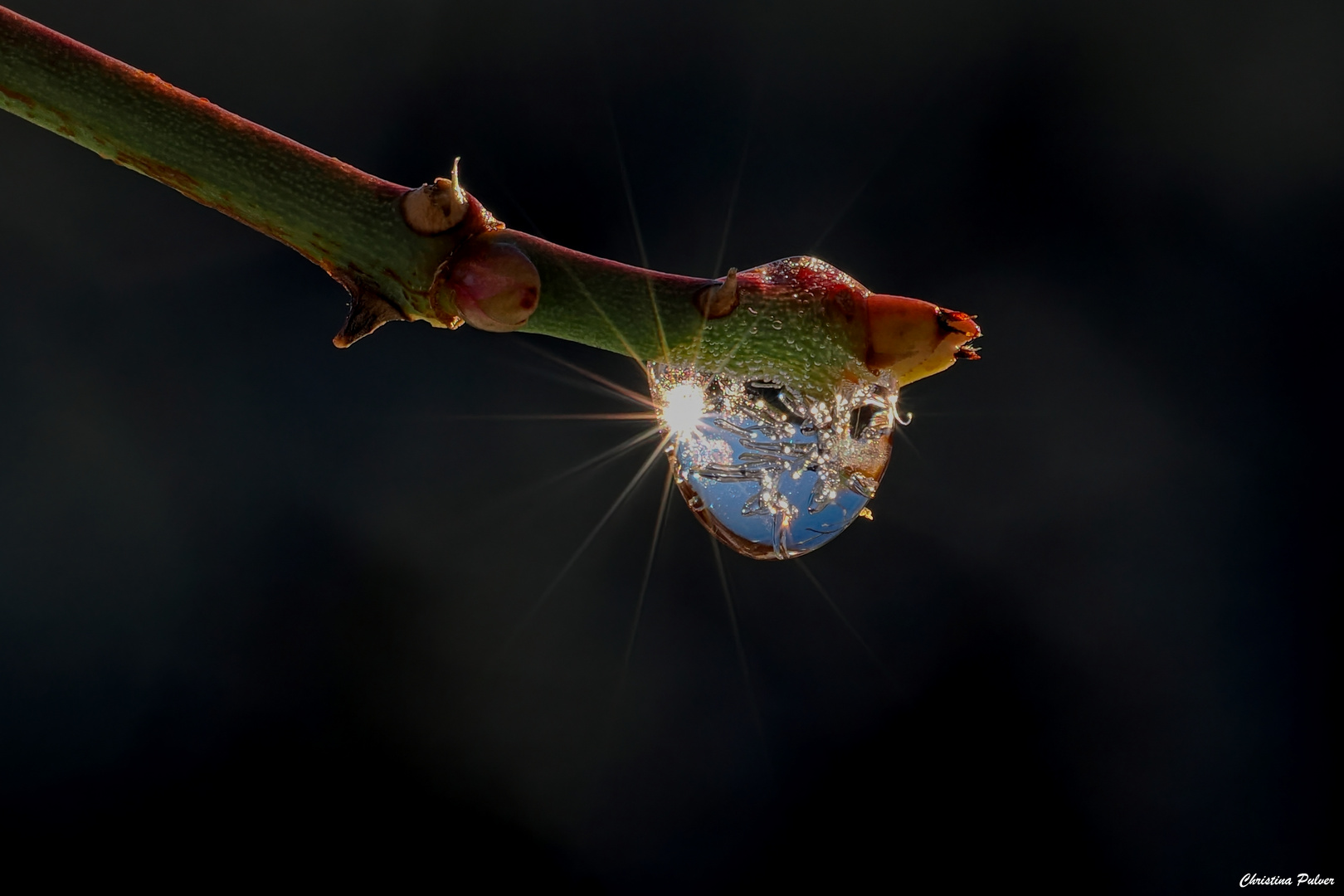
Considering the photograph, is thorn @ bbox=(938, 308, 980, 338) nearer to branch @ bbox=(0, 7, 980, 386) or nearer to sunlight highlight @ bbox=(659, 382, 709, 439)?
branch @ bbox=(0, 7, 980, 386)

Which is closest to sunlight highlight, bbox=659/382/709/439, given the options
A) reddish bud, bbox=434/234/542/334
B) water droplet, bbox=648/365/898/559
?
water droplet, bbox=648/365/898/559

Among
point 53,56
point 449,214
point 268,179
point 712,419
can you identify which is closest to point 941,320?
point 712,419

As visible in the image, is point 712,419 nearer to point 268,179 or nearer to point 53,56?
point 268,179

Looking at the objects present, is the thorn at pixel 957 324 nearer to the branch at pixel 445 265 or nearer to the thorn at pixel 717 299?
the branch at pixel 445 265

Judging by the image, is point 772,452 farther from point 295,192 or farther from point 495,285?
point 295,192

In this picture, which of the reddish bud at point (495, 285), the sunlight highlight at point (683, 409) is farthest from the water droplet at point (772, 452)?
the reddish bud at point (495, 285)

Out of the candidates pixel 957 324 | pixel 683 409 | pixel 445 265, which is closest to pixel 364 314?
pixel 445 265
